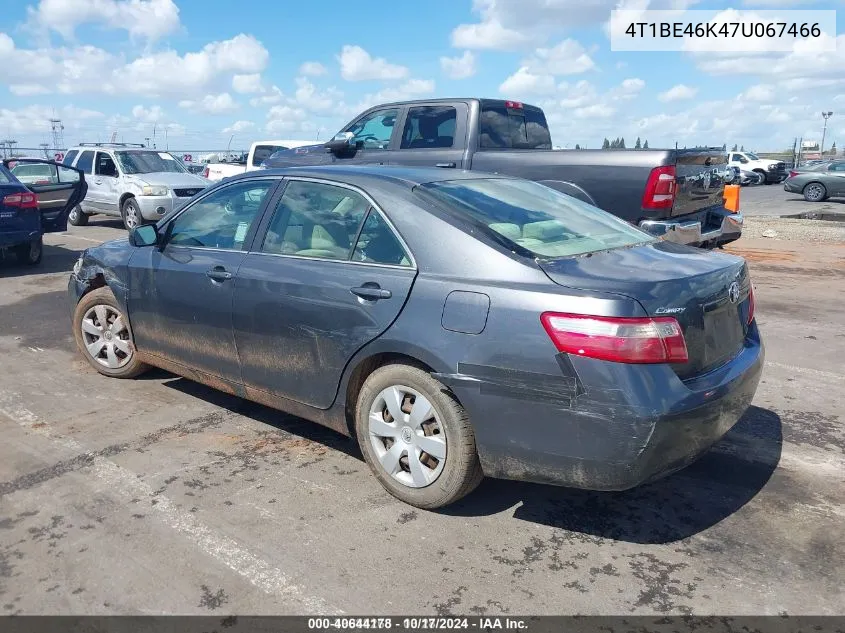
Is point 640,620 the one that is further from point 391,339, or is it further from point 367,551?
point 391,339

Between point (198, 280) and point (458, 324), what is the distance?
1.93m

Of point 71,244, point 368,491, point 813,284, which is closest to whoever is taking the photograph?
point 368,491

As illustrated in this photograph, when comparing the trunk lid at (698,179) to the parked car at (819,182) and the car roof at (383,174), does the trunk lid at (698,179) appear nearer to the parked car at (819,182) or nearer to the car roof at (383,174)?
the car roof at (383,174)

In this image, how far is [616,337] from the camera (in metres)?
2.80

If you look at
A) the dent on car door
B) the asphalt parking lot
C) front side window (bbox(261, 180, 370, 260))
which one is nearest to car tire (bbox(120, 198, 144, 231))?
the dent on car door

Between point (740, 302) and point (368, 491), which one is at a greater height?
point (740, 302)

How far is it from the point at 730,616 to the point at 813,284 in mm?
7895

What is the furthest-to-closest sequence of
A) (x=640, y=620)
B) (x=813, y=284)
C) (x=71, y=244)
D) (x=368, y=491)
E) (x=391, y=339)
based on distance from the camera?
1. (x=71, y=244)
2. (x=813, y=284)
3. (x=368, y=491)
4. (x=391, y=339)
5. (x=640, y=620)

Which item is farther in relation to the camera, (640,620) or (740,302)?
(740,302)

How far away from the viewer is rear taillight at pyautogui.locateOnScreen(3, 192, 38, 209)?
9.53 meters

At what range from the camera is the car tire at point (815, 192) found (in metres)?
25.1

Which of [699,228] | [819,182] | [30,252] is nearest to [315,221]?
[699,228]

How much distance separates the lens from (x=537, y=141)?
31.0ft

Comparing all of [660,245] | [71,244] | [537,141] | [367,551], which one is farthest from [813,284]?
[71,244]
